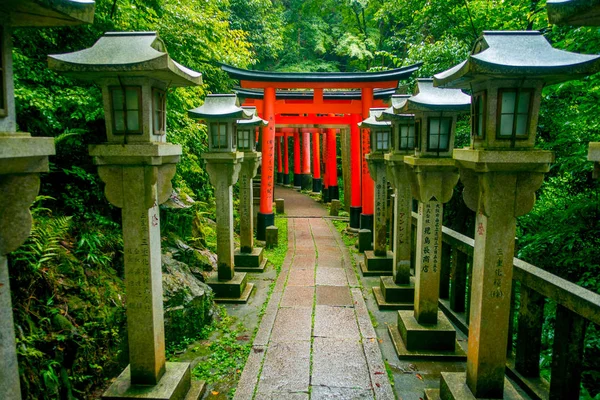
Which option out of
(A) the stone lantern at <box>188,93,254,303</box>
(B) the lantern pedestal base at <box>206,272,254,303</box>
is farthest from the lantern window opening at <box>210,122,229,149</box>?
(B) the lantern pedestal base at <box>206,272,254,303</box>

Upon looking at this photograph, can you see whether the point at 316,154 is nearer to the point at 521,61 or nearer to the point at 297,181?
the point at 297,181

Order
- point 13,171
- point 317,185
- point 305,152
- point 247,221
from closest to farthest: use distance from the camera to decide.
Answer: point 13,171 → point 247,221 → point 317,185 → point 305,152

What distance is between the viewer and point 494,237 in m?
3.92

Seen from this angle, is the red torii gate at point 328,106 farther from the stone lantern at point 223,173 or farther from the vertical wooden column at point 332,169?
the vertical wooden column at point 332,169

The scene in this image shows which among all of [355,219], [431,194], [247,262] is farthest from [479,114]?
[355,219]

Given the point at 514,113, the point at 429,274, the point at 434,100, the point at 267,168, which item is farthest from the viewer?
the point at 267,168

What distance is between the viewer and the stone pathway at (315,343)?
16.2 ft

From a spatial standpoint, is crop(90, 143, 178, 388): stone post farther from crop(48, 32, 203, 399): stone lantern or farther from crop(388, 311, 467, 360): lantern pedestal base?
crop(388, 311, 467, 360): lantern pedestal base

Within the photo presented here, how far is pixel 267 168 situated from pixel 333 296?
5.93m

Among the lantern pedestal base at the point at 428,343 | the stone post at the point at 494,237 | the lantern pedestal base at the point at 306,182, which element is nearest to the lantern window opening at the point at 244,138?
the lantern pedestal base at the point at 428,343

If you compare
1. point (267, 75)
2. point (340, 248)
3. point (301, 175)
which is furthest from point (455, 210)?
point (301, 175)

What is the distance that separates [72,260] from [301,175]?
2341 cm

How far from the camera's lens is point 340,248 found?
12.4 m

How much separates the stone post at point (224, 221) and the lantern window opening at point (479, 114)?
15.7 ft
